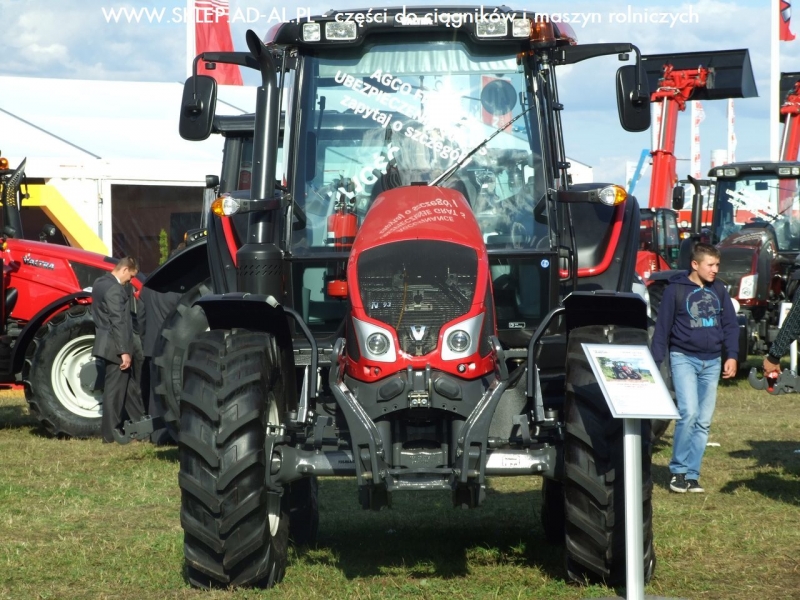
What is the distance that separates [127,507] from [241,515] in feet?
9.67

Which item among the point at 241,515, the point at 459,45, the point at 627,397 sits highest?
the point at 459,45

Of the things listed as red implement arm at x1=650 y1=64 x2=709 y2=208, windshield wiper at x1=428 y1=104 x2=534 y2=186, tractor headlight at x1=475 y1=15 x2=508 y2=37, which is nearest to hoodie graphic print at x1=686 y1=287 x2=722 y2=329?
windshield wiper at x1=428 y1=104 x2=534 y2=186

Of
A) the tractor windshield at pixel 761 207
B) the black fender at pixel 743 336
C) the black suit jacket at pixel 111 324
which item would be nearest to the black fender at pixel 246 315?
the black suit jacket at pixel 111 324

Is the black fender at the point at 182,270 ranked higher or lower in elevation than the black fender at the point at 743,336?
higher

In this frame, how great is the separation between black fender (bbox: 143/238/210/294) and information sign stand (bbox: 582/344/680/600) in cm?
442

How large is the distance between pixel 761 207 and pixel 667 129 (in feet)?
27.6

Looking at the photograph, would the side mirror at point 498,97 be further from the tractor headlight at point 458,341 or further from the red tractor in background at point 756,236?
the red tractor in background at point 756,236

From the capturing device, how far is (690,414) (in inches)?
317

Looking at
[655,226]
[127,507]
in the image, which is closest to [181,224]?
[655,226]

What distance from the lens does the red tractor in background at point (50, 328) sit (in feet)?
36.1

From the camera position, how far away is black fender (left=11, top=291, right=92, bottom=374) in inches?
437

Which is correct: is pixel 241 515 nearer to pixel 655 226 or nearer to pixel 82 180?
pixel 82 180

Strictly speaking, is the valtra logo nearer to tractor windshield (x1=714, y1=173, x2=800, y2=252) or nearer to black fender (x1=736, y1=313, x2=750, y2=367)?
black fender (x1=736, y1=313, x2=750, y2=367)

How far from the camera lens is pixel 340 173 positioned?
604cm
